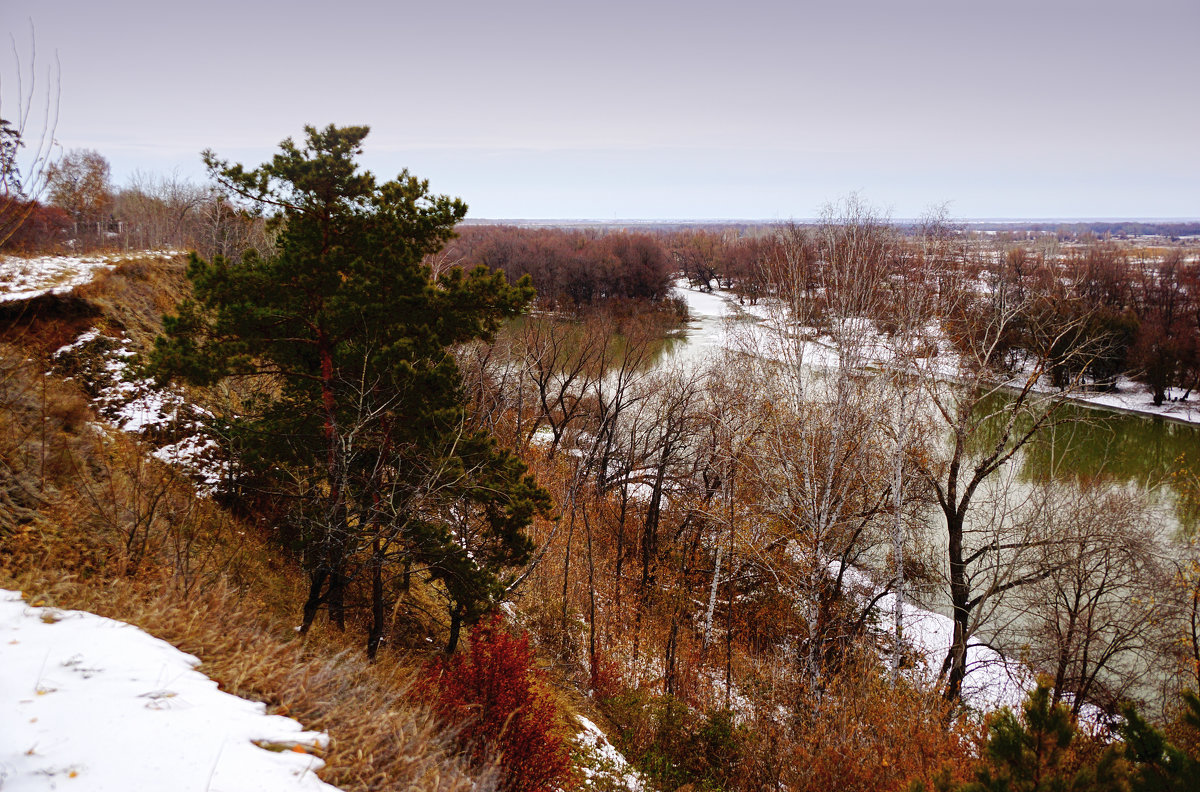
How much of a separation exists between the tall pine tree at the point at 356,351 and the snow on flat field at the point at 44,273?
7.42 metres

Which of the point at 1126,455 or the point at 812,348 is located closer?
the point at 812,348

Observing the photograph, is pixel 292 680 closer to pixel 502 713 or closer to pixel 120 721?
pixel 120 721

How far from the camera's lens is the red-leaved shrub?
7.89m

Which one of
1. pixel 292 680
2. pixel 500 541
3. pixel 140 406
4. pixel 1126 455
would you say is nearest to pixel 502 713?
pixel 500 541

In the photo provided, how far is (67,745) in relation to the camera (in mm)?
4180

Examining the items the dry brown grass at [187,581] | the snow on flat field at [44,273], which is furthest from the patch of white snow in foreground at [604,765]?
the snow on flat field at [44,273]

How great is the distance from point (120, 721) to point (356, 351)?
4892mm

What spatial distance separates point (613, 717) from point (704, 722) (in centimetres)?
191

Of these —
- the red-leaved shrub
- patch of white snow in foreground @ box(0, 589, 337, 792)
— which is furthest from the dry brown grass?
the red-leaved shrub

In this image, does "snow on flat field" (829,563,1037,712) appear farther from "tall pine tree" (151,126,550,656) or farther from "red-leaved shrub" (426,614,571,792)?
"tall pine tree" (151,126,550,656)

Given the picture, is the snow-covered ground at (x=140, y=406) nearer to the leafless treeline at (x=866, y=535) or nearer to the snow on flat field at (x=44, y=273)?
the snow on flat field at (x=44, y=273)

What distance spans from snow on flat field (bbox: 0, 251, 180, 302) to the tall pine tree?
7416 millimetres

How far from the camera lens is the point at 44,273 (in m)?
14.1

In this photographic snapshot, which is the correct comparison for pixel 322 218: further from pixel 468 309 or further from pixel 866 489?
pixel 866 489
